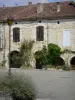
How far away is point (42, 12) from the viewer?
46.1m

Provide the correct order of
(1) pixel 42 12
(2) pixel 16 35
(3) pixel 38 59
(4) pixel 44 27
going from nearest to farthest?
(3) pixel 38 59
(4) pixel 44 27
(1) pixel 42 12
(2) pixel 16 35

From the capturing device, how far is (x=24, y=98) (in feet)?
38.0

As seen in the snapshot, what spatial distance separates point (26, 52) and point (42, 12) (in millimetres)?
5714

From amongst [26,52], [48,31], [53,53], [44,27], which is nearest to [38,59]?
[26,52]

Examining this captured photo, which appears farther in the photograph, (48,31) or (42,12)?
(42,12)

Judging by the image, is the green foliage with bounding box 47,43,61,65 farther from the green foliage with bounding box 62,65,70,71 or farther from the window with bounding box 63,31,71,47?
the green foliage with bounding box 62,65,70,71

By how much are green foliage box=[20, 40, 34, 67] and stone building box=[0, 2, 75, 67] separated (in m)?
0.61

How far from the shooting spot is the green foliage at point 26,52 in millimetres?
45062

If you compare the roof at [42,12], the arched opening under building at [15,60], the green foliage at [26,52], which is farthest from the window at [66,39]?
the arched opening under building at [15,60]

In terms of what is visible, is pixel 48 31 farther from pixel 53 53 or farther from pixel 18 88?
pixel 18 88

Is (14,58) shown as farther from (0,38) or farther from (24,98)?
(24,98)

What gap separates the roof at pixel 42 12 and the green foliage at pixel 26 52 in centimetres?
330

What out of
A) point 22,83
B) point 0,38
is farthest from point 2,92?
point 0,38

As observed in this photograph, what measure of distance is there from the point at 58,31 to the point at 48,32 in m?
1.36
